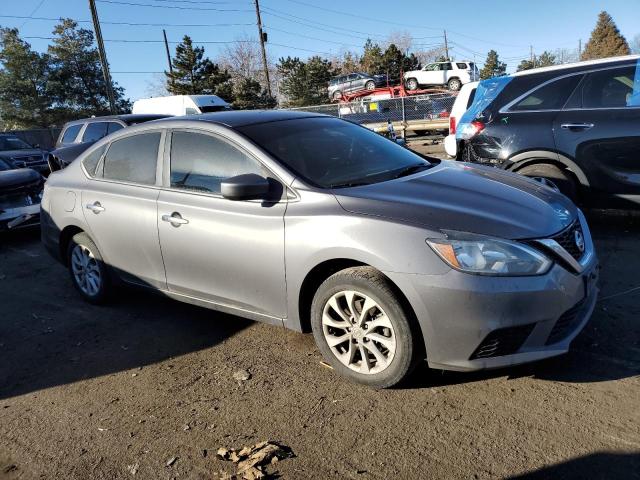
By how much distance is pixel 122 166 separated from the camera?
454 centimetres

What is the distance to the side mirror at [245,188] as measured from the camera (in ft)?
10.7

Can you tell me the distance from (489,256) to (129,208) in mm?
2928

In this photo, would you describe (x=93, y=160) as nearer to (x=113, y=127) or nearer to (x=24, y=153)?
(x=113, y=127)

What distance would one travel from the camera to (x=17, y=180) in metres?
8.12

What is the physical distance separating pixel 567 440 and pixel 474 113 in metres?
4.52

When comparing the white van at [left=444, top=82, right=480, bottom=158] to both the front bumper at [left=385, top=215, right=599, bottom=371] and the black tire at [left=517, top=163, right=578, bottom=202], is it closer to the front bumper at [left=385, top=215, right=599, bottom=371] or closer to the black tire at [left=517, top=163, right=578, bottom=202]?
the black tire at [left=517, top=163, right=578, bottom=202]

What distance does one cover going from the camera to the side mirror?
3273 mm

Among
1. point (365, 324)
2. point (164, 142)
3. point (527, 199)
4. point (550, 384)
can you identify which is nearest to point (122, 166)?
point (164, 142)

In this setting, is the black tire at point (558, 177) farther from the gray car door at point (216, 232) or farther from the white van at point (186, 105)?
the white van at point (186, 105)

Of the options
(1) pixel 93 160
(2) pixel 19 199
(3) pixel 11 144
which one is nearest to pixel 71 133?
(2) pixel 19 199

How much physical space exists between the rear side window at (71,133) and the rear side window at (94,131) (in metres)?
0.40

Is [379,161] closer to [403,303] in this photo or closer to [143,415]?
[403,303]

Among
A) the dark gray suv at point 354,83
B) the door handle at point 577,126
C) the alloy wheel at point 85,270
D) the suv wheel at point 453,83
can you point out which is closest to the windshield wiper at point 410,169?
the door handle at point 577,126

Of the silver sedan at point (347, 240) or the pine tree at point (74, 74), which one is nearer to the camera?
the silver sedan at point (347, 240)
